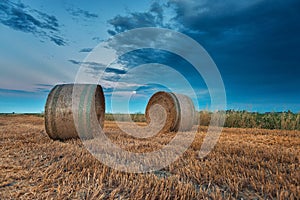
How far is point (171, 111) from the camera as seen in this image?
312 inches

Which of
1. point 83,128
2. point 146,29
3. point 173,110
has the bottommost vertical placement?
point 83,128

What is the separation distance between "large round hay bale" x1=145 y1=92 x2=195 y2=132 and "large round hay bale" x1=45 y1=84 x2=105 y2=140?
10.1ft

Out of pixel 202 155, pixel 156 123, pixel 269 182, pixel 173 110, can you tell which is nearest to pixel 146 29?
pixel 173 110

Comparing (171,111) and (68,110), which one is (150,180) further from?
(171,111)

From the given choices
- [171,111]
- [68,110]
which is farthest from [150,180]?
[171,111]

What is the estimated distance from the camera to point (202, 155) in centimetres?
376

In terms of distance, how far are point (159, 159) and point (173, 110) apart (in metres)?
4.56

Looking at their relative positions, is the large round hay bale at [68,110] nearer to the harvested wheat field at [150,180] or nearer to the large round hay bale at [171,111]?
the harvested wheat field at [150,180]

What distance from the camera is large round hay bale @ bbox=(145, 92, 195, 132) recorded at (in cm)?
790

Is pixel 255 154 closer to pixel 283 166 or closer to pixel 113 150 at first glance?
pixel 283 166

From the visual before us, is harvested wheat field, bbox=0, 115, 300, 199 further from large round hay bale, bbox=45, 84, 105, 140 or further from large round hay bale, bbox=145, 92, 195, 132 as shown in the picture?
large round hay bale, bbox=145, 92, 195, 132

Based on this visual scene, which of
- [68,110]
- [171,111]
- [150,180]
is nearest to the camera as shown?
[150,180]

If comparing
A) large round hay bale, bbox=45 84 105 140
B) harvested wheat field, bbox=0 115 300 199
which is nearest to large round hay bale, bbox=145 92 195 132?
large round hay bale, bbox=45 84 105 140

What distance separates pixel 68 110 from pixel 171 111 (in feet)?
12.5
